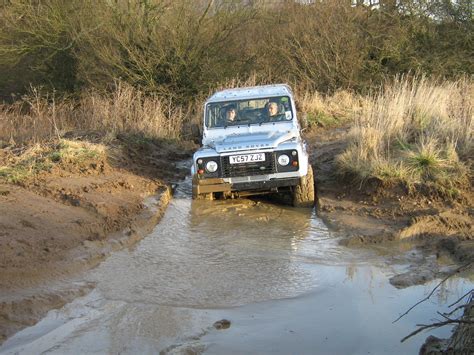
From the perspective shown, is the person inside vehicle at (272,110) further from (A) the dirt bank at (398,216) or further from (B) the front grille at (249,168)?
(A) the dirt bank at (398,216)

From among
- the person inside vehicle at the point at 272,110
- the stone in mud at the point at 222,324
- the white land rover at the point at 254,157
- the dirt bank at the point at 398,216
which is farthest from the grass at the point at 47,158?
the stone in mud at the point at 222,324

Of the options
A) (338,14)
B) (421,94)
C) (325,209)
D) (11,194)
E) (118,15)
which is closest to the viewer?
(11,194)

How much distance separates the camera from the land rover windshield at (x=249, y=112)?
970cm

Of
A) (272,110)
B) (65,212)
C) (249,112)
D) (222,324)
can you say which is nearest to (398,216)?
(272,110)

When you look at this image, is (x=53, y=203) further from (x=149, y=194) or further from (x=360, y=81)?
(x=360, y=81)

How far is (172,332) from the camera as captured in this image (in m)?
4.75

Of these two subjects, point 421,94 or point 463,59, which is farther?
point 463,59

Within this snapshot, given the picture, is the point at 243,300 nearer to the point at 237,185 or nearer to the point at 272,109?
the point at 237,185

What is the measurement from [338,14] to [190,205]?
12819 mm

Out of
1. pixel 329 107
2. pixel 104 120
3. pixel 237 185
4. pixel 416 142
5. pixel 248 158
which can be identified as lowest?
pixel 237 185

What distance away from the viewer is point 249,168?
28.7 feet

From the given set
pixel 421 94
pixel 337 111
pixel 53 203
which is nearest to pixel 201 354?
pixel 53 203

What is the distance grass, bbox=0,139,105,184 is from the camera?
29.0ft

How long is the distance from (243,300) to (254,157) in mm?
3530
